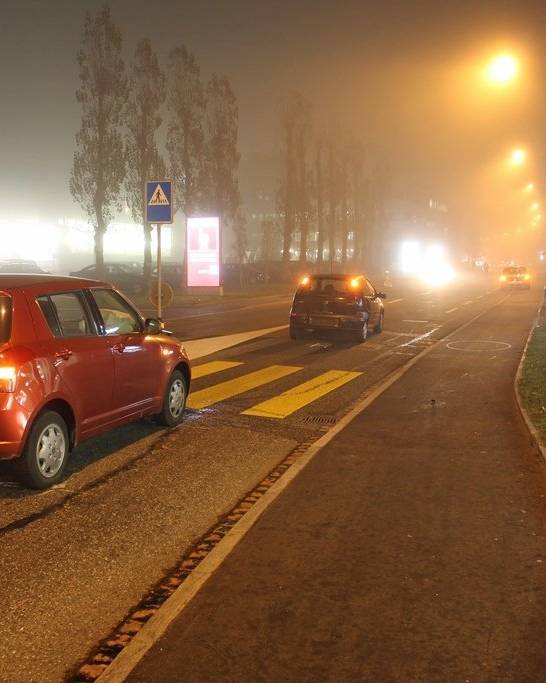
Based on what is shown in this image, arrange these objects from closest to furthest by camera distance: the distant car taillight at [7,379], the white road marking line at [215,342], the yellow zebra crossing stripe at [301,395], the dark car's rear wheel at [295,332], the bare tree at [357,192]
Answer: the distant car taillight at [7,379]
the yellow zebra crossing stripe at [301,395]
the white road marking line at [215,342]
the dark car's rear wheel at [295,332]
the bare tree at [357,192]

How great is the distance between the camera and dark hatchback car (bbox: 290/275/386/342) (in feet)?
55.0

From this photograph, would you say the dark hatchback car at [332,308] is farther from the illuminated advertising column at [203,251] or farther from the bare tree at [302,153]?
the bare tree at [302,153]

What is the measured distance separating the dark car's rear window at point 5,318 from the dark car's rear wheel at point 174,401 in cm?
252

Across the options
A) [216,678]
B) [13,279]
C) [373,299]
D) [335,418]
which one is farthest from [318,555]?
[373,299]

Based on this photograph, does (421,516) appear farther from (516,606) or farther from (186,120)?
(186,120)

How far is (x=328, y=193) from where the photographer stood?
219 ft

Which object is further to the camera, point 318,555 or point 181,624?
point 318,555

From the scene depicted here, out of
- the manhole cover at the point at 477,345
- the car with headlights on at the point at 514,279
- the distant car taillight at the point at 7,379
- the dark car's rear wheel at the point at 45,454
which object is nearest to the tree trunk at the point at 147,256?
the car with headlights on at the point at 514,279

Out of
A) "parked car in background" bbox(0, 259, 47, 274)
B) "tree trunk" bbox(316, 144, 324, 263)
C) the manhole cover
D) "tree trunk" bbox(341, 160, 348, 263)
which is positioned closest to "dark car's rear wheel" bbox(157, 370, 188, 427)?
the manhole cover

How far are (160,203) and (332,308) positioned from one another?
5474 mm

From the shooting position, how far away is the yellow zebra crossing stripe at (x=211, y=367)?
1194cm

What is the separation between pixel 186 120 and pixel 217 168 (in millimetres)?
3900

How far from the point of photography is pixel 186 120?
42125 mm

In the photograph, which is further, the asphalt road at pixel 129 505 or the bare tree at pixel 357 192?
the bare tree at pixel 357 192
